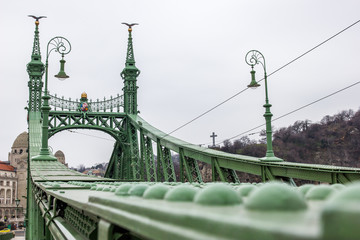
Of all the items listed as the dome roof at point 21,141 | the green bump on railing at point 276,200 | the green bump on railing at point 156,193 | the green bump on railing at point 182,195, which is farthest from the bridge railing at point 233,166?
the dome roof at point 21,141

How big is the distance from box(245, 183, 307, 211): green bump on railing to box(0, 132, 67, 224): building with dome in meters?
97.0

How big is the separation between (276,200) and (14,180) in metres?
108

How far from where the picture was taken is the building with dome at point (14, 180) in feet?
311

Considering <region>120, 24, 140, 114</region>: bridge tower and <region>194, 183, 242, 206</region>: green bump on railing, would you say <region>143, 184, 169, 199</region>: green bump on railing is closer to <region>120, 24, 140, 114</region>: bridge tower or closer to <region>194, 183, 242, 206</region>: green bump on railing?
<region>194, 183, 242, 206</region>: green bump on railing

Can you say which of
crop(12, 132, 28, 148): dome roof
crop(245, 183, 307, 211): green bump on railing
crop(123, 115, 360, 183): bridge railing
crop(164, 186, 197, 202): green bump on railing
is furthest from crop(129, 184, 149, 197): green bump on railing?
crop(12, 132, 28, 148): dome roof

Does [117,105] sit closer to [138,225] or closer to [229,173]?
[229,173]

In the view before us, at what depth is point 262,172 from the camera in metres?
12.2

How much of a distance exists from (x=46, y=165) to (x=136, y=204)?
15659 millimetres

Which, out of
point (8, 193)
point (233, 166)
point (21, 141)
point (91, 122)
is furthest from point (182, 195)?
point (21, 141)

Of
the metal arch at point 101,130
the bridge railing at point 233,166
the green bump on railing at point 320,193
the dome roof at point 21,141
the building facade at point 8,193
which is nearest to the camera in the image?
the green bump on railing at point 320,193

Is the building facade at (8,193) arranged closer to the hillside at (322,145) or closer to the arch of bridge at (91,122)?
the hillside at (322,145)

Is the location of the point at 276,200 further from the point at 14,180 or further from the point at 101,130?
the point at 14,180

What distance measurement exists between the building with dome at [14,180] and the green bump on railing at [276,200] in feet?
318

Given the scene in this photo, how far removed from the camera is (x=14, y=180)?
100m
